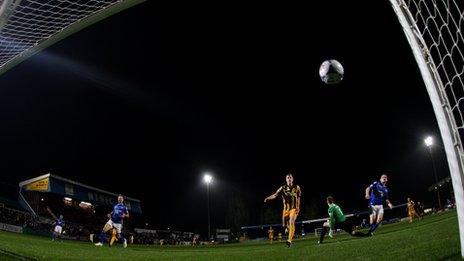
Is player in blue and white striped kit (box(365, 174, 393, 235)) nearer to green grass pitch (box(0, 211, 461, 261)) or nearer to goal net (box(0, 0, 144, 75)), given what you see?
green grass pitch (box(0, 211, 461, 261))

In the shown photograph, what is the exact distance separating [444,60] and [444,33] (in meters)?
0.47

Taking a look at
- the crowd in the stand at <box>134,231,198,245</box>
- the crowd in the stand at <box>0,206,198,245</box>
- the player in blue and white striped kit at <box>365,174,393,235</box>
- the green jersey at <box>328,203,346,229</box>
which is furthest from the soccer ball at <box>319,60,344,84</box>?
the crowd in the stand at <box>134,231,198,245</box>

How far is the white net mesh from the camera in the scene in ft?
14.5

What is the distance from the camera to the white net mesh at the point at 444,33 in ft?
14.5

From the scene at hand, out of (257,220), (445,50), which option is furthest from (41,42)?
(257,220)

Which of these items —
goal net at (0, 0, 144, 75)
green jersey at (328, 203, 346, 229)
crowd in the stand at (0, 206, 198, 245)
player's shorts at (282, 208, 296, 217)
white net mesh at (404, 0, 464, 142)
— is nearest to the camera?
white net mesh at (404, 0, 464, 142)

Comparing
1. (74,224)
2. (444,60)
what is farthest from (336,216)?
(74,224)

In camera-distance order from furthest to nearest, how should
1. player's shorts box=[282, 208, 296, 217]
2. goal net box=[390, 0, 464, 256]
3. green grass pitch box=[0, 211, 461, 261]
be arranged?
player's shorts box=[282, 208, 296, 217] < green grass pitch box=[0, 211, 461, 261] < goal net box=[390, 0, 464, 256]

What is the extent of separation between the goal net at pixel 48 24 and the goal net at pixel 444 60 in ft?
12.8

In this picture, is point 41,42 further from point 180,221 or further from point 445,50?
point 180,221

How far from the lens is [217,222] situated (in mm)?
73875

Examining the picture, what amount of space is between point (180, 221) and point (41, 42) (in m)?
68.4

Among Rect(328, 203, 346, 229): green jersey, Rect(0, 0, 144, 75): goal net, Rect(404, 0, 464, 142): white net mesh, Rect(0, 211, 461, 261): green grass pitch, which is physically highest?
Rect(0, 0, 144, 75): goal net

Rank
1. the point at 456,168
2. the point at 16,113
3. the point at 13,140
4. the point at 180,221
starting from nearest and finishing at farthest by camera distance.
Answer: the point at 456,168 < the point at 16,113 < the point at 13,140 < the point at 180,221
